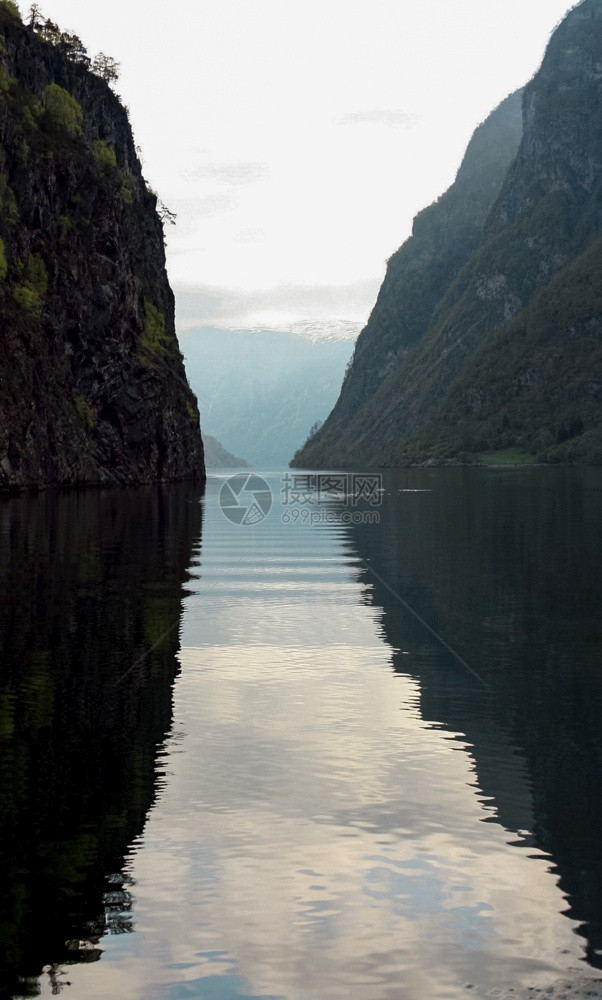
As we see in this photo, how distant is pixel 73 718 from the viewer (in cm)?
1505

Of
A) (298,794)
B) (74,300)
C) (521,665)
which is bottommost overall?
(298,794)

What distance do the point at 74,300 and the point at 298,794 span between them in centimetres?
10805

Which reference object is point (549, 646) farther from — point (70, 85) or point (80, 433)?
point (70, 85)

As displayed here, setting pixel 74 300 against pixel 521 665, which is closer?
pixel 521 665

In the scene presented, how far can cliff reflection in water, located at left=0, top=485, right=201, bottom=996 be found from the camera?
8.67m

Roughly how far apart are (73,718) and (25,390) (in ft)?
268

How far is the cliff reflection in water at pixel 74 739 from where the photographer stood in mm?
8672

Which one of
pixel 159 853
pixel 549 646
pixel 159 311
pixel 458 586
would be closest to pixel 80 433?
pixel 159 311

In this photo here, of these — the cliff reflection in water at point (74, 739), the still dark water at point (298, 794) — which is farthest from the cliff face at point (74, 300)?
the still dark water at point (298, 794)

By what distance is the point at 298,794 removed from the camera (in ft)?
38.5

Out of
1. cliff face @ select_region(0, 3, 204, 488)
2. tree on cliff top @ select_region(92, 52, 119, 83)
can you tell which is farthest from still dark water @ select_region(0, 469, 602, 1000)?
tree on cliff top @ select_region(92, 52, 119, 83)

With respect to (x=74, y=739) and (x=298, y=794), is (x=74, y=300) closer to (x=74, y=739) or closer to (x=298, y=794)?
(x=74, y=739)

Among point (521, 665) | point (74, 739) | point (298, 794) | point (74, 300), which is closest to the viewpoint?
point (298, 794)

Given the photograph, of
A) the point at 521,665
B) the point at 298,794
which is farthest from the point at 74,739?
the point at 521,665
